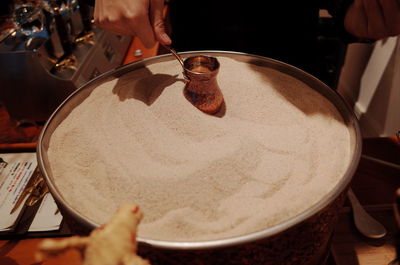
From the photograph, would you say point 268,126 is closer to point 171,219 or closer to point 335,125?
point 335,125

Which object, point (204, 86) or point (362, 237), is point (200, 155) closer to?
point (204, 86)

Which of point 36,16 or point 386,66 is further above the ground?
point 36,16

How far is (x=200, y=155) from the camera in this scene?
0.62 m

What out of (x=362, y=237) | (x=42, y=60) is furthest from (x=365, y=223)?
(x=42, y=60)

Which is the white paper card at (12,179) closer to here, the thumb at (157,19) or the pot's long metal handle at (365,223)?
the thumb at (157,19)

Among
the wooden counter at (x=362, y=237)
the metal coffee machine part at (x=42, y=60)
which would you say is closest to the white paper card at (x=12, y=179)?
the wooden counter at (x=362, y=237)

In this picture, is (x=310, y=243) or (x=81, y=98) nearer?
(x=310, y=243)

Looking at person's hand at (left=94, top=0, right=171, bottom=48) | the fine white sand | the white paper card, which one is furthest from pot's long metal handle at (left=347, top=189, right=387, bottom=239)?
the white paper card

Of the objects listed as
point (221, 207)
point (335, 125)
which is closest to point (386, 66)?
point (335, 125)

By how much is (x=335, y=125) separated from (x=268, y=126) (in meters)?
0.15

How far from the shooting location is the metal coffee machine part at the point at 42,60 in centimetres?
113

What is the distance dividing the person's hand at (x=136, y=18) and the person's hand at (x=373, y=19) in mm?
Answer: 515

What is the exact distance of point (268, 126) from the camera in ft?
2.33

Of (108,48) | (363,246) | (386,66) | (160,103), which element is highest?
(160,103)
